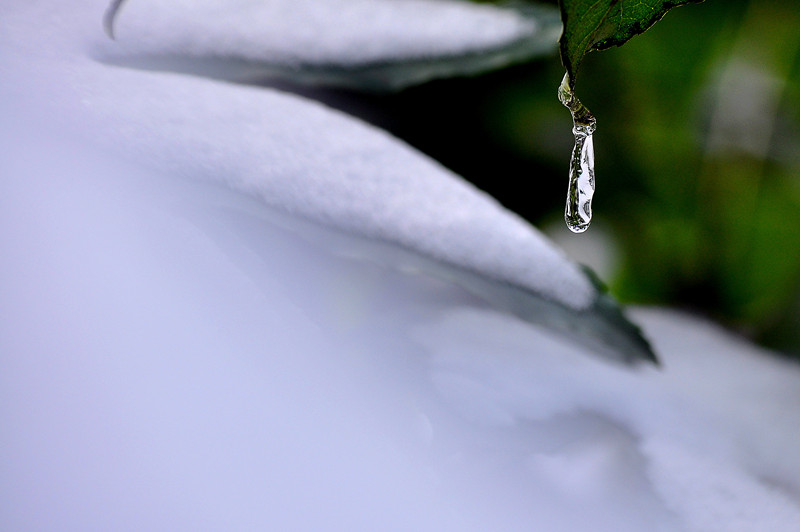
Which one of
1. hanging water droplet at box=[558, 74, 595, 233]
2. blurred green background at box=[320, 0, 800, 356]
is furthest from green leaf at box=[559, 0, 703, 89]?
blurred green background at box=[320, 0, 800, 356]

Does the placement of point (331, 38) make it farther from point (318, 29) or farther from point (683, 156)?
point (683, 156)

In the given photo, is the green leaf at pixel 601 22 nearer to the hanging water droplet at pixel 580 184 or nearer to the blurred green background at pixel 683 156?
the hanging water droplet at pixel 580 184

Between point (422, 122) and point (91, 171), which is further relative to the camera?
point (422, 122)

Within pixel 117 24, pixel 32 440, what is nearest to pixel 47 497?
pixel 32 440

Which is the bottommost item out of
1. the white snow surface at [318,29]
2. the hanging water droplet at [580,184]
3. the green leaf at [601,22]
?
the green leaf at [601,22]

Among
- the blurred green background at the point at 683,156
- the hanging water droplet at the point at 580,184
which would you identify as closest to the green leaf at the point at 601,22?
the hanging water droplet at the point at 580,184

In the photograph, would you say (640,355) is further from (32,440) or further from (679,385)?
(32,440)

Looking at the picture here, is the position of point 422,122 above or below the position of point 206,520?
above
